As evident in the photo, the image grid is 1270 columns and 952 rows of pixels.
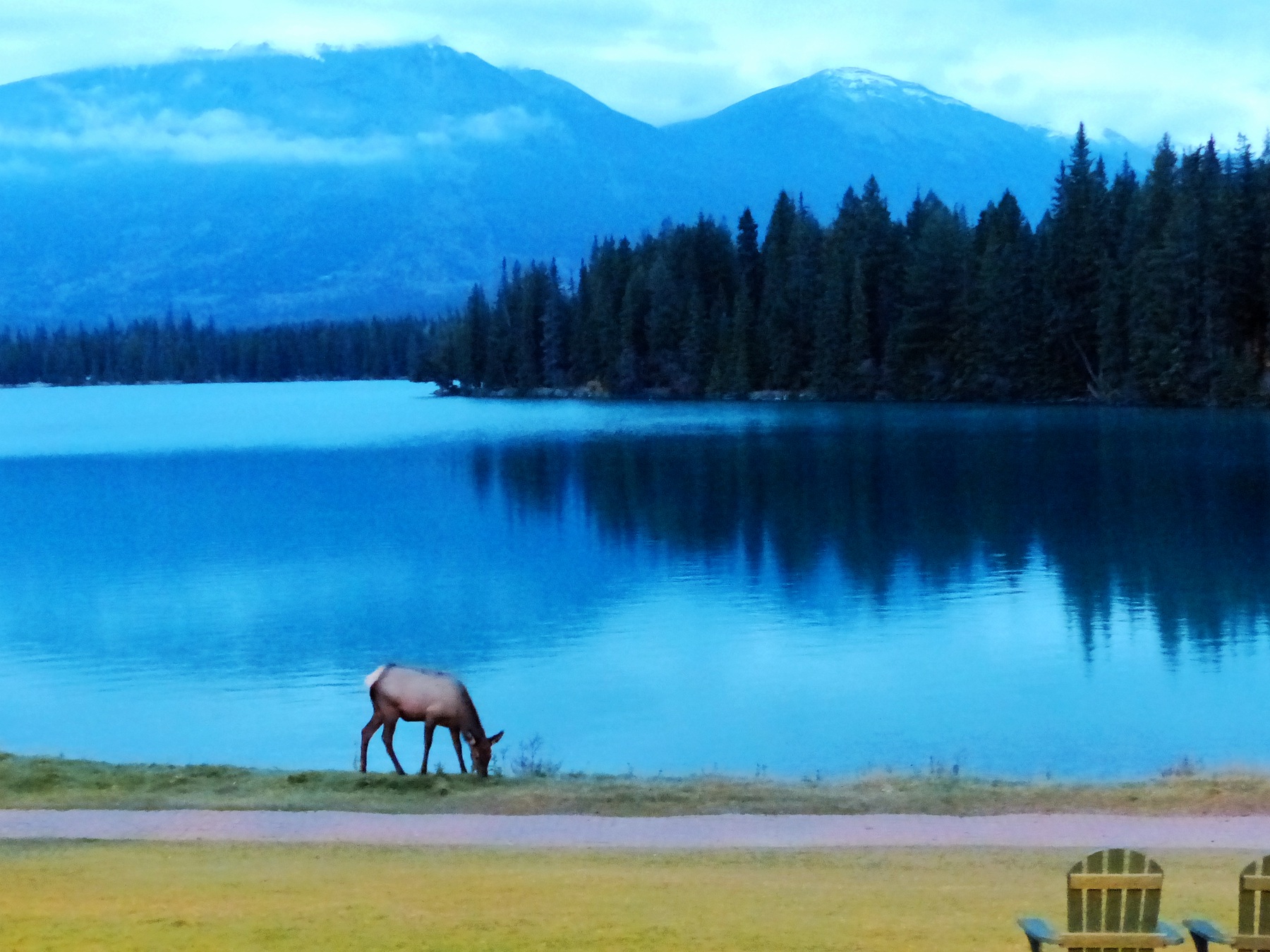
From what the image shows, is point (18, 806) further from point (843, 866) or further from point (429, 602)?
point (429, 602)

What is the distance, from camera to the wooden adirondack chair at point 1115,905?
8.88m

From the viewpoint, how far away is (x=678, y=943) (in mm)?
11305

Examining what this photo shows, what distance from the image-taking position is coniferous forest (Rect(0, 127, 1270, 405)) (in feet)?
365

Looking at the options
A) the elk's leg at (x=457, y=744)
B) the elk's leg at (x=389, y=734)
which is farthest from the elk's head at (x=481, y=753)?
the elk's leg at (x=389, y=734)

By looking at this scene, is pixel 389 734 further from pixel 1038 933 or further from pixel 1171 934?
pixel 1171 934

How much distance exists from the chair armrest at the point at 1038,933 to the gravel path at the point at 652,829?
6221mm

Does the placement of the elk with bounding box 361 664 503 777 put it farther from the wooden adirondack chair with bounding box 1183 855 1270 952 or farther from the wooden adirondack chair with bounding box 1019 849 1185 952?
the wooden adirondack chair with bounding box 1183 855 1270 952

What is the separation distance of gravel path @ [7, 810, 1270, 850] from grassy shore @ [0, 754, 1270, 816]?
23.1 inches

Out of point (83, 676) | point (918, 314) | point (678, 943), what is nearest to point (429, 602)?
point (83, 676)

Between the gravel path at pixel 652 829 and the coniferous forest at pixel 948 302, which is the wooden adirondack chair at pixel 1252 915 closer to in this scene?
the gravel path at pixel 652 829

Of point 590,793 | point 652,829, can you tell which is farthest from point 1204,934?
point 590,793

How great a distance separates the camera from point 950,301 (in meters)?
133

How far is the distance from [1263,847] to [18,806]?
Result: 12.8 metres

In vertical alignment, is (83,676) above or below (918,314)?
below
